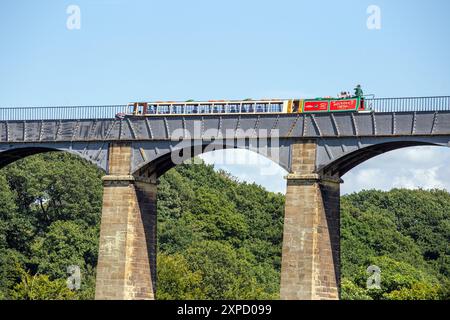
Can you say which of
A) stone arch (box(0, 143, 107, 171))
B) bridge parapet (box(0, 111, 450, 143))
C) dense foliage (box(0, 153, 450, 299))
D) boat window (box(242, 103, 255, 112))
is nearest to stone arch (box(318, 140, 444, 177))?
bridge parapet (box(0, 111, 450, 143))

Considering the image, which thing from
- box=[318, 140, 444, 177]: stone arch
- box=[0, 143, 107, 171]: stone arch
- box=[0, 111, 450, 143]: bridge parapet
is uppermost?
box=[0, 111, 450, 143]: bridge parapet

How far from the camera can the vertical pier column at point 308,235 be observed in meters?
75.5

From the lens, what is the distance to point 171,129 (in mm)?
82438

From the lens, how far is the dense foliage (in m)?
116

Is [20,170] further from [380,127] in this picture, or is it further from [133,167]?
[380,127]

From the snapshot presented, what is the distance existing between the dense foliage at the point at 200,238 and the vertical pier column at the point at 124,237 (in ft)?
67.8

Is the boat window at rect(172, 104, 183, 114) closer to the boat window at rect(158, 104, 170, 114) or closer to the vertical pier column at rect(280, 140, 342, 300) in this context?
the boat window at rect(158, 104, 170, 114)

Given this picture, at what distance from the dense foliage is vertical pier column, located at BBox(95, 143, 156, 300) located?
814 inches

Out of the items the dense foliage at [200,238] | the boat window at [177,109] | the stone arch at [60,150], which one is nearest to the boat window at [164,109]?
the boat window at [177,109]

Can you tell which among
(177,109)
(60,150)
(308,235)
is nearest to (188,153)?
(177,109)

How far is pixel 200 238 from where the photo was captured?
136125 millimetres

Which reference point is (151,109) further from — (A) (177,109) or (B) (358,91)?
(B) (358,91)
